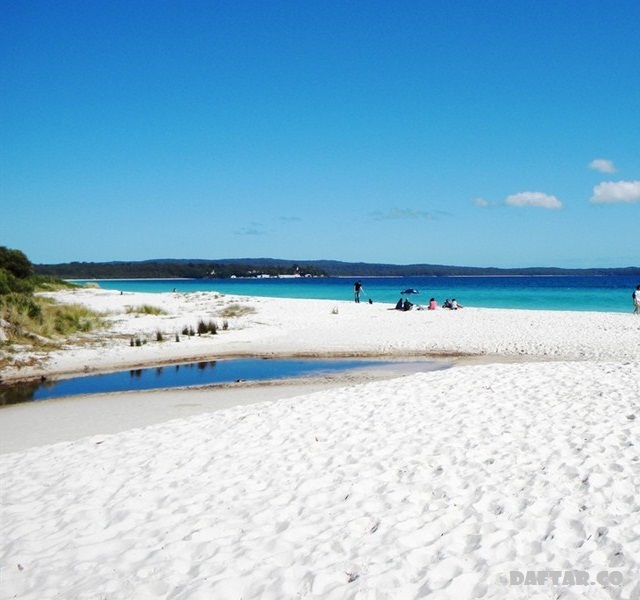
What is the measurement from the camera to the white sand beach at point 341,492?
4.19 meters

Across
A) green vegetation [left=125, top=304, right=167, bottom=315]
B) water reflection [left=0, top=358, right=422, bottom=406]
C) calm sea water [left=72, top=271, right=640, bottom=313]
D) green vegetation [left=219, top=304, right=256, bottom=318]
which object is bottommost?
water reflection [left=0, top=358, right=422, bottom=406]

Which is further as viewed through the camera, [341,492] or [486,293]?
[486,293]

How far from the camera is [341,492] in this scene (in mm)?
5637

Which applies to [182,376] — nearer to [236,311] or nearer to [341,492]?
[341,492]

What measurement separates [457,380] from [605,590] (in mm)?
6793

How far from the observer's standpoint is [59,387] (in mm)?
13789

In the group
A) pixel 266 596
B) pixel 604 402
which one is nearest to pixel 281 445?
pixel 266 596

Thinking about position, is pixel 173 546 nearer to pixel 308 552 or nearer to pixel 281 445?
pixel 308 552

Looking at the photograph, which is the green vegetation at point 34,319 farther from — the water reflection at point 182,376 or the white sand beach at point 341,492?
the white sand beach at point 341,492

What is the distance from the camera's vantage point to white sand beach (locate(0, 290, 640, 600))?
419 cm

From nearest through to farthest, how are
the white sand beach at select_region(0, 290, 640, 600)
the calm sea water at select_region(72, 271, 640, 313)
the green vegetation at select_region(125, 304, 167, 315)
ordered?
the white sand beach at select_region(0, 290, 640, 600), the green vegetation at select_region(125, 304, 167, 315), the calm sea water at select_region(72, 271, 640, 313)

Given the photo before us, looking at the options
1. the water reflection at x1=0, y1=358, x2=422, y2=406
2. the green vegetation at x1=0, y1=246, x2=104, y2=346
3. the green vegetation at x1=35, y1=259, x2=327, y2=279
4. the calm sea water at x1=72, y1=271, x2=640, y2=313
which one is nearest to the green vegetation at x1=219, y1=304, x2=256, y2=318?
the green vegetation at x1=0, y1=246, x2=104, y2=346

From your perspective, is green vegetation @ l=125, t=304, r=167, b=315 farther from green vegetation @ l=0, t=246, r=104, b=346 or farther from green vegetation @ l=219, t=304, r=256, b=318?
green vegetation @ l=219, t=304, r=256, b=318

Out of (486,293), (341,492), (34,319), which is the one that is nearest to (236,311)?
(34,319)
